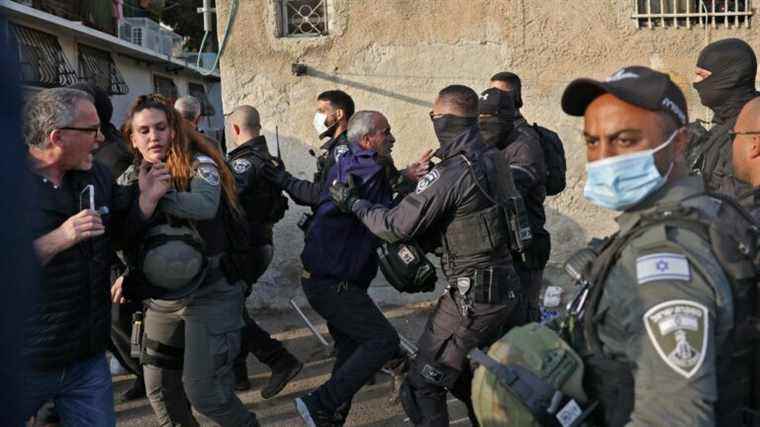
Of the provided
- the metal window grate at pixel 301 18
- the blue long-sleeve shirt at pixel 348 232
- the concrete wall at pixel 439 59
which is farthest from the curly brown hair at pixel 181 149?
the metal window grate at pixel 301 18

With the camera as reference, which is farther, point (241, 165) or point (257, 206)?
point (257, 206)

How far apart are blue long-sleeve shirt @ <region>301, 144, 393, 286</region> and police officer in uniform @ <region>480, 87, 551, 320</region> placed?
814 mm

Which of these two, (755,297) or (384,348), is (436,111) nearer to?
(384,348)

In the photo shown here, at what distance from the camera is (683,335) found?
1714 mm

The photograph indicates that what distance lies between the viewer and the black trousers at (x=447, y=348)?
386 centimetres

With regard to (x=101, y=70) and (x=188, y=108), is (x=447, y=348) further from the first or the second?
(x=101, y=70)

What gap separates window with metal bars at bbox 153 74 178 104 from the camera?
2144 centimetres

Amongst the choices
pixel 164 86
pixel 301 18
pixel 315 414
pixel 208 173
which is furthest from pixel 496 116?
pixel 164 86

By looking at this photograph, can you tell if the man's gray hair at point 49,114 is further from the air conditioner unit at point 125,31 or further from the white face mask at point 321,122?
the air conditioner unit at point 125,31

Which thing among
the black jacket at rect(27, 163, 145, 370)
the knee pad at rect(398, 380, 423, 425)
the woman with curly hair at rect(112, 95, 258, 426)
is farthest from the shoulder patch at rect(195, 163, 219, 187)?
the knee pad at rect(398, 380, 423, 425)

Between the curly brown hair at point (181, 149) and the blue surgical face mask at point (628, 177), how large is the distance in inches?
84.6

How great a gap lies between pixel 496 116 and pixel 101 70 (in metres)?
14.5

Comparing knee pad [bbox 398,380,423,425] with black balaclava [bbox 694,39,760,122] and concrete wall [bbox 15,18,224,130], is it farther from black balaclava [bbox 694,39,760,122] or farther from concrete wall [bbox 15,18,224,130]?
concrete wall [bbox 15,18,224,130]

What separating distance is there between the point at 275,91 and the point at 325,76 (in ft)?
1.55
